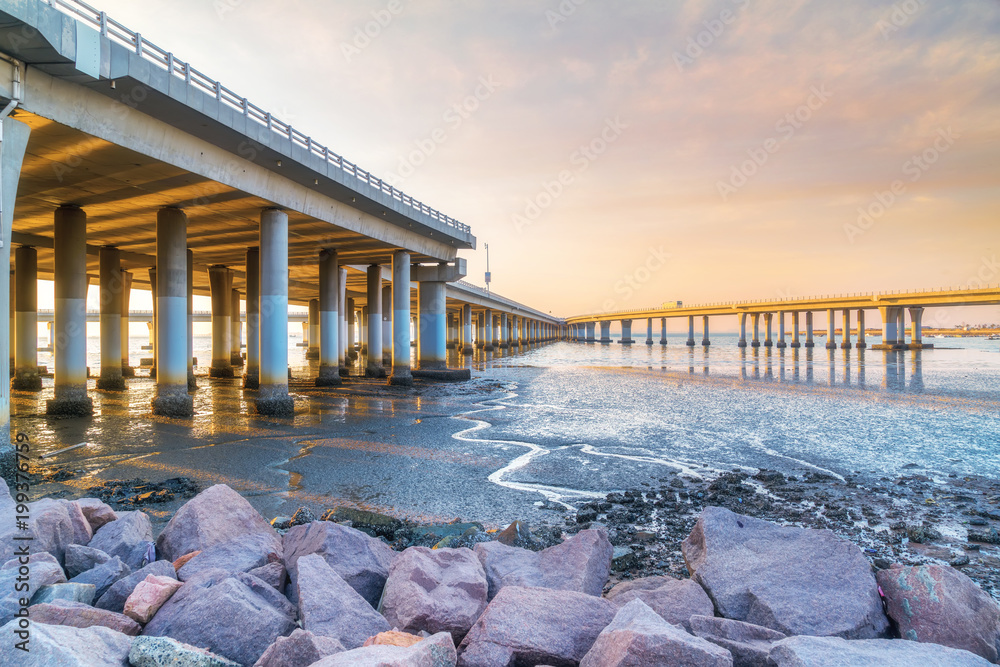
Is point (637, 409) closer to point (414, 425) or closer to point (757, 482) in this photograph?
point (414, 425)

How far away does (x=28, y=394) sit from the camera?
28.6 meters

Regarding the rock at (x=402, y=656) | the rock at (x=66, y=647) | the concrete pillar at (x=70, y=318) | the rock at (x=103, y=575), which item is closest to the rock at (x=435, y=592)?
the rock at (x=402, y=656)

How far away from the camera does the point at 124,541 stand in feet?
20.2

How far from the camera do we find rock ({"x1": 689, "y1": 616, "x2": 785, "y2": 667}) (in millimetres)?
4070

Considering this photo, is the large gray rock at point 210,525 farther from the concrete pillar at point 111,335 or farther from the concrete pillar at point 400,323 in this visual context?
the concrete pillar at point 111,335

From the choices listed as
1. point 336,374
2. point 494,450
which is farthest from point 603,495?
point 336,374

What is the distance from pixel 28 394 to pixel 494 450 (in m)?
28.9

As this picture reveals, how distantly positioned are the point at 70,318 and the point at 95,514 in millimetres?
19901

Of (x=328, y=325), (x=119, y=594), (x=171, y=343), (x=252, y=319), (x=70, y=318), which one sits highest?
(x=252, y=319)

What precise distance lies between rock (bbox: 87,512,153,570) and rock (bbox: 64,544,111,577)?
0.26 m

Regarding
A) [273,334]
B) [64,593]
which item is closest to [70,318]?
[273,334]

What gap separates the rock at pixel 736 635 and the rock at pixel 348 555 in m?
3.24

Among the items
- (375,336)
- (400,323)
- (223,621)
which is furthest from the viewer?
(375,336)

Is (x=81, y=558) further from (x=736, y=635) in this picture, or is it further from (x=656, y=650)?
(x=736, y=635)
